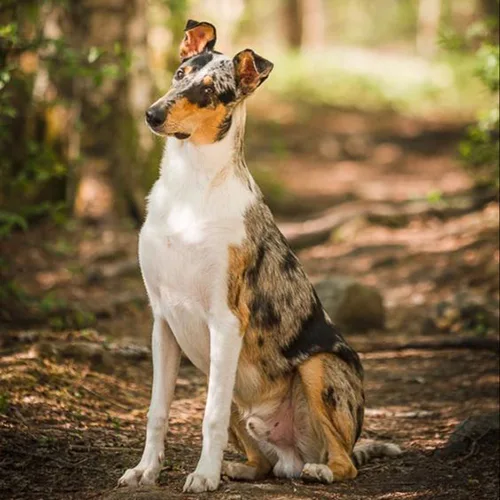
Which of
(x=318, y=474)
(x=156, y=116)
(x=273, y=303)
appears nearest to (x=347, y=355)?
(x=273, y=303)

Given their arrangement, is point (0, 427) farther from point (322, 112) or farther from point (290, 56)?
point (290, 56)

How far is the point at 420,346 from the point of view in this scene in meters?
8.87

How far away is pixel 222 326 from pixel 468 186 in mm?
Answer: 13573

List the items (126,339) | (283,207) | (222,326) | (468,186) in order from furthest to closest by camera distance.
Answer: (468,186) < (283,207) < (126,339) < (222,326)

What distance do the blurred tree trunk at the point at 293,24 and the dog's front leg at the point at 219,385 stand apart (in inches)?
1198

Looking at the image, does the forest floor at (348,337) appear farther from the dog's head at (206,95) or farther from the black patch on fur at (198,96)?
the black patch on fur at (198,96)

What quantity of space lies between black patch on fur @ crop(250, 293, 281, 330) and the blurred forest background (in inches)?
36.5

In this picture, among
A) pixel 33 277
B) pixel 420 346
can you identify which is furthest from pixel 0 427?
pixel 33 277

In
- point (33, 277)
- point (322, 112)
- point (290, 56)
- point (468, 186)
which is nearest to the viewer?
point (33, 277)

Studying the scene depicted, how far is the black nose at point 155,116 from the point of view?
486 cm

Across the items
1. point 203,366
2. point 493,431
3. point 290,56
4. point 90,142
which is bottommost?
point 493,431

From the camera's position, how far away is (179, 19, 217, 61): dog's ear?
18.0 feet

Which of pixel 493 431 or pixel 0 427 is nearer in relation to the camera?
pixel 0 427

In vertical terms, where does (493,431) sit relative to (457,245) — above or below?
below
